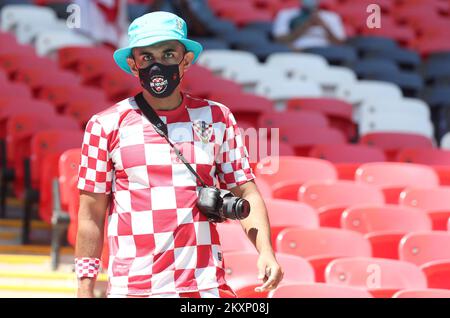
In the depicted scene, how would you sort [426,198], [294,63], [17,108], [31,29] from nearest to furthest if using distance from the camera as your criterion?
1. [426,198]
2. [17,108]
3. [294,63]
4. [31,29]

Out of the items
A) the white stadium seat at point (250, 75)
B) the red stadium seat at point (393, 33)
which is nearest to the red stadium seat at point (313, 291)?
the white stadium seat at point (250, 75)

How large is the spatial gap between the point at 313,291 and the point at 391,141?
4.14 m

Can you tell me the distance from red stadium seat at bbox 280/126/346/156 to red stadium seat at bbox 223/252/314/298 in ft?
9.86

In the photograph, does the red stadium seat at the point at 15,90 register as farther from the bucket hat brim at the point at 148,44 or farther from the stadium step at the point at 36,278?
the bucket hat brim at the point at 148,44

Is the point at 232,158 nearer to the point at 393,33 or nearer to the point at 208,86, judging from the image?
the point at 208,86

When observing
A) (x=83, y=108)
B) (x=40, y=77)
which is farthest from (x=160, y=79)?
(x=40, y=77)

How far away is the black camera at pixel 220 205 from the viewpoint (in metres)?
2.41

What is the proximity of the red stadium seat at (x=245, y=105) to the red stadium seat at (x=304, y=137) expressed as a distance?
0.57 m

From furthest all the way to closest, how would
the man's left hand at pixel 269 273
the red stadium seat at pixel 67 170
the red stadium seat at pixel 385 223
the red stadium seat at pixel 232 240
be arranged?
the red stadium seat at pixel 67 170
the red stadium seat at pixel 385 223
the red stadium seat at pixel 232 240
the man's left hand at pixel 269 273

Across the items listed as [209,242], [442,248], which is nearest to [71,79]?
[442,248]

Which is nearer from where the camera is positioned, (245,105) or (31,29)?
(245,105)

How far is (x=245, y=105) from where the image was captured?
7.34 metres

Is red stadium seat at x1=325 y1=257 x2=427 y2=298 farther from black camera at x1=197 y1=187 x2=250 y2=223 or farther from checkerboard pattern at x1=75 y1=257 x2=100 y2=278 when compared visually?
checkerboard pattern at x1=75 y1=257 x2=100 y2=278

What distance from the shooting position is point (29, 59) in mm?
8000
